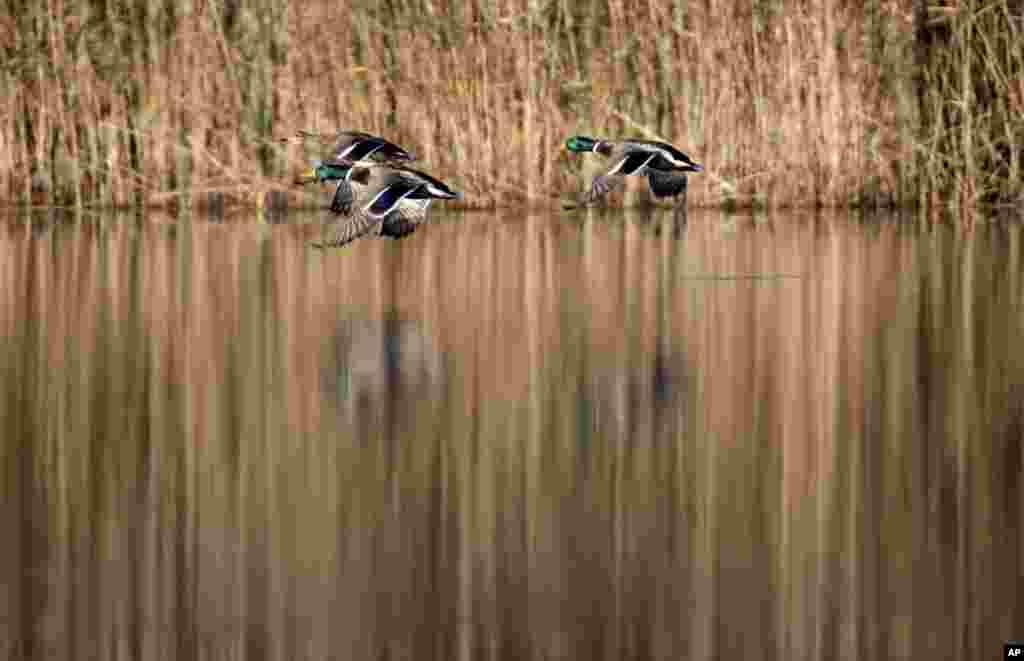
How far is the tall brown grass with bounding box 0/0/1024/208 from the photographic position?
12305mm

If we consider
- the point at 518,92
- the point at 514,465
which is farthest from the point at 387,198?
the point at 518,92

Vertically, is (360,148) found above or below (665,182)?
above

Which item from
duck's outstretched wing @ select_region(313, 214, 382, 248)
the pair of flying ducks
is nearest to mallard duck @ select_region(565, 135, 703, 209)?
the pair of flying ducks

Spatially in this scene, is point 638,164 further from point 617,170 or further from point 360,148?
point 360,148

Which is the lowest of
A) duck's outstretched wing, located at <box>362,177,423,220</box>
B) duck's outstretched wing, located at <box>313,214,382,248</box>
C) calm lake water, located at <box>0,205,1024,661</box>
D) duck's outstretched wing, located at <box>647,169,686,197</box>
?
calm lake water, located at <box>0,205,1024,661</box>

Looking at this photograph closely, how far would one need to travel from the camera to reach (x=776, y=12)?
12.2 m

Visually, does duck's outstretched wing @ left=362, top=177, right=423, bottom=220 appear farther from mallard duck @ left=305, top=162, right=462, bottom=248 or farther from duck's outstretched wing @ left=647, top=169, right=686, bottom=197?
duck's outstretched wing @ left=647, top=169, right=686, bottom=197

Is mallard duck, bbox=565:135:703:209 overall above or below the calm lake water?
above

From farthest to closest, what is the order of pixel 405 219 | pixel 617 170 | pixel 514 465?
pixel 405 219
pixel 617 170
pixel 514 465

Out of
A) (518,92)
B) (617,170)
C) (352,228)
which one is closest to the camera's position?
(352,228)

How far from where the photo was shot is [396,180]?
773 centimetres

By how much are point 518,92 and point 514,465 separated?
26.3 feet

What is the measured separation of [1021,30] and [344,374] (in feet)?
21.3

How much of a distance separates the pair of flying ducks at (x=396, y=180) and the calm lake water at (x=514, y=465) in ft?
1.00
